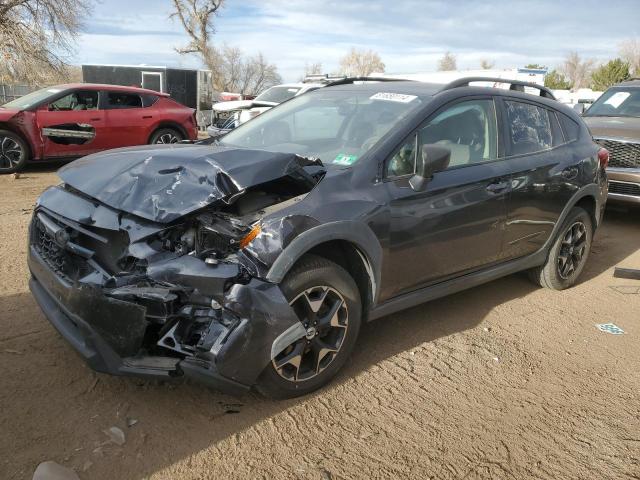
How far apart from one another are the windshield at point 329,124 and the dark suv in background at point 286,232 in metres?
0.02

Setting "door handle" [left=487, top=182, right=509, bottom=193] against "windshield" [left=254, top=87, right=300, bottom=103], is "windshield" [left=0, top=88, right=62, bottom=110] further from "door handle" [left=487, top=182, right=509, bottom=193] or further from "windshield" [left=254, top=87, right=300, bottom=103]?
"door handle" [left=487, top=182, right=509, bottom=193]

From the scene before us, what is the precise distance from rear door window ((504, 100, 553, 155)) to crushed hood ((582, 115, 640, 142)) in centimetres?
378

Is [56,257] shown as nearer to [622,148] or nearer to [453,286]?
[453,286]

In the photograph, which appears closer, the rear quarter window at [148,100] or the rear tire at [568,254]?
the rear tire at [568,254]

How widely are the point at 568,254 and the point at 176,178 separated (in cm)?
380

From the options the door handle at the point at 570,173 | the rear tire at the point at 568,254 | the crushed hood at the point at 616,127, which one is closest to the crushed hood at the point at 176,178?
the door handle at the point at 570,173

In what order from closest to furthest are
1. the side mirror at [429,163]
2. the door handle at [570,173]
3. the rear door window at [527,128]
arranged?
1. the side mirror at [429,163]
2. the rear door window at [527,128]
3. the door handle at [570,173]

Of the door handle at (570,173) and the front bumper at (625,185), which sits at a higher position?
the door handle at (570,173)

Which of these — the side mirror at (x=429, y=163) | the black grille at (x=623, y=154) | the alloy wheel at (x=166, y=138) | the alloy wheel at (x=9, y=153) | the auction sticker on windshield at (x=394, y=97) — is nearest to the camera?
the side mirror at (x=429, y=163)

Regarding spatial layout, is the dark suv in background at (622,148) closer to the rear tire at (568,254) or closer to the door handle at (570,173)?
the rear tire at (568,254)

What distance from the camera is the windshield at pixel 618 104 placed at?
9.01 meters

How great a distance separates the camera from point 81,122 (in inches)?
397

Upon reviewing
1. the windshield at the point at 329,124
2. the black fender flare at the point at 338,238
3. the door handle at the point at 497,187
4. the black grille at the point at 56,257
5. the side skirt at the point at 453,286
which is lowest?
the side skirt at the point at 453,286

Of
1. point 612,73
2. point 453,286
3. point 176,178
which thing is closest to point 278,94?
point 453,286
